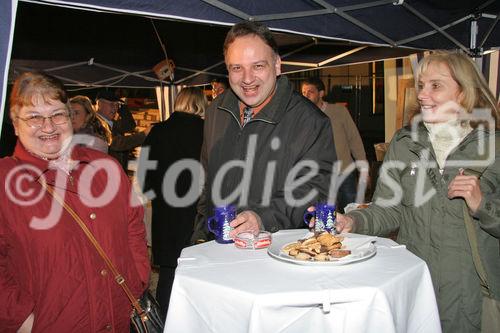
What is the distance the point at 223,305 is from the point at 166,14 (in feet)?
9.26

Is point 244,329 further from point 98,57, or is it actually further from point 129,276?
point 98,57

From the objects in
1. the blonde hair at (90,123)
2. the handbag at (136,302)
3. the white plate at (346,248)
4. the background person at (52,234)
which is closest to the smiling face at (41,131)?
the background person at (52,234)

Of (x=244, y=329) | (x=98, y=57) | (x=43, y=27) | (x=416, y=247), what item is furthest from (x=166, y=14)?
(x=98, y=57)

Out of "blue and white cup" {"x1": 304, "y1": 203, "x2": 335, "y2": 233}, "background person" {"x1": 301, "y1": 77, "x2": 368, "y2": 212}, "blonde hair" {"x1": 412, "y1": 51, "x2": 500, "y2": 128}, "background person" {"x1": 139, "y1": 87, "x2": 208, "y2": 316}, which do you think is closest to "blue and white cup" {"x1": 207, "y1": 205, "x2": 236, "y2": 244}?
"blue and white cup" {"x1": 304, "y1": 203, "x2": 335, "y2": 233}

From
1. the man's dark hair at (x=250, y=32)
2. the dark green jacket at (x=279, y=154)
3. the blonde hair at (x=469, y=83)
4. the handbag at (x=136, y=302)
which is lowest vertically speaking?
the handbag at (x=136, y=302)

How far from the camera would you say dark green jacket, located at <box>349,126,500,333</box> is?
2.19m

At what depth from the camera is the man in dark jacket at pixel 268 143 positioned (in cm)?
249

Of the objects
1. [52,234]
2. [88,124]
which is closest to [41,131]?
[52,234]

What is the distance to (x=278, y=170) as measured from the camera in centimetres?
256

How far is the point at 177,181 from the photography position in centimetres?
399

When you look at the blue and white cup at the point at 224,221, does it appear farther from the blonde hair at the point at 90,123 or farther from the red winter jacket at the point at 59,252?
the blonde hair at the point at 90,123

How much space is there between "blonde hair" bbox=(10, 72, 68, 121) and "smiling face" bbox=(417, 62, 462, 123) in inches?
70.0

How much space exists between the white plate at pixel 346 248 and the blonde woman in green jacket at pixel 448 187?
10.8 inches

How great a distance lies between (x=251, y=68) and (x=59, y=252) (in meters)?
1.34
